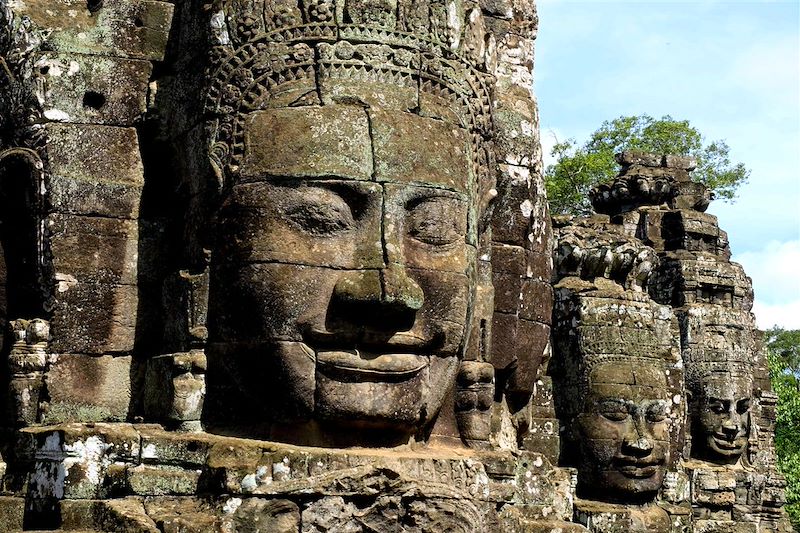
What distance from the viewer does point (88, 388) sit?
8023 millimetres

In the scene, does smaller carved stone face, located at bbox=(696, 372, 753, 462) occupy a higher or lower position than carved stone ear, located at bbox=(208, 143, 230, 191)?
lower

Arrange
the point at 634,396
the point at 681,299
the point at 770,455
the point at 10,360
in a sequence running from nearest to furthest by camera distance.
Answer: the point at 10,360, the point at 634,396, the point at 681,299, the point at 770,455

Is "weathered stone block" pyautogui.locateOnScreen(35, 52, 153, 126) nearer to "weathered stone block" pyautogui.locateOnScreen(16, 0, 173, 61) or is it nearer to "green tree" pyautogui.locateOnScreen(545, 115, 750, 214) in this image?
"weathered stone block" pyautogui.locateOnScreen(16, 0, 173, 61)

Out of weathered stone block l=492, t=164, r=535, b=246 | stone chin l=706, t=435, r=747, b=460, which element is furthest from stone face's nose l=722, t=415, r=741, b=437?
weathered stone block l=492, t=164, r=535, b=246

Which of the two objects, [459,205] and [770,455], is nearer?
[459,205]

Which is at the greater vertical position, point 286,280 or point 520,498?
point 286,280

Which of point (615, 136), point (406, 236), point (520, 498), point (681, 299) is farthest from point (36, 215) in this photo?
point (615, 136)

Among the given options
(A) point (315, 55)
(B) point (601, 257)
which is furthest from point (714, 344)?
(A) point (315, 55)

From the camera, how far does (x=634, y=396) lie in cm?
1405

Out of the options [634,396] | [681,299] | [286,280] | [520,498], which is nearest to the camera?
[286,280]

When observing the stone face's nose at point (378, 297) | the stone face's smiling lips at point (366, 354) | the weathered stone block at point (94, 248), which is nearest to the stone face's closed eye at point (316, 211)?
the stone face's nose at point (378, 297)

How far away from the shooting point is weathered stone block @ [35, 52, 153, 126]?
27.0 ft

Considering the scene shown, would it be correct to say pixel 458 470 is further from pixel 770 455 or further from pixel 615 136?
pixel 615 136

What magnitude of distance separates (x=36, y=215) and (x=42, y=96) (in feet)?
2.15
